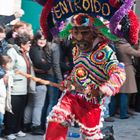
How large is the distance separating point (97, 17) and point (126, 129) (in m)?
3.56

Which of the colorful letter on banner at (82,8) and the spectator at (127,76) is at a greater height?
the colorful letter on banner at (82,8)

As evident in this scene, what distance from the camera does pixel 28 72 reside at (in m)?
6.65

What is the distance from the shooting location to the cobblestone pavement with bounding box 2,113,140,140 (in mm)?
7355

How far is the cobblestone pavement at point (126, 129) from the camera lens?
7.36m

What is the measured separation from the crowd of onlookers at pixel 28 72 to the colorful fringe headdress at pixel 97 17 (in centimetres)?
102

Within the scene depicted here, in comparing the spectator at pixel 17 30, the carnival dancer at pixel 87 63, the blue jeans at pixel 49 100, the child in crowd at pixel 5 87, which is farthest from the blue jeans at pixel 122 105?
the carnival dancer at pixel 87 63

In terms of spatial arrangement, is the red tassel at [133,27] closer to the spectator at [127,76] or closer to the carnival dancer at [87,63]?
the carnival dancer at [87,63]

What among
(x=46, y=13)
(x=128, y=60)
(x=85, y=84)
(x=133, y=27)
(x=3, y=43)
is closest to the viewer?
(x=133, y=27)

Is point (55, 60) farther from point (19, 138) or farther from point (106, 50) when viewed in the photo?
point (106, 50)

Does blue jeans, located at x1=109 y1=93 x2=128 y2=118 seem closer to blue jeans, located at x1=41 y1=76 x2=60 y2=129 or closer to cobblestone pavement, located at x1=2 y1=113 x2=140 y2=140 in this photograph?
cobblestone pavement, located at x1=2 y1=113 x2=140 y2=140

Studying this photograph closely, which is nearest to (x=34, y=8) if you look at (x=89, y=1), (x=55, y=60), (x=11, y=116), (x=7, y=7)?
(x=7, y=7)

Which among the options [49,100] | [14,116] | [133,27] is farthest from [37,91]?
[133,27]

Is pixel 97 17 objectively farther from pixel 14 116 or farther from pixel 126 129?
pixel 126 129

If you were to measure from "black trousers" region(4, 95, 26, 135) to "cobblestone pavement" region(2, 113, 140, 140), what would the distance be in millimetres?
249
